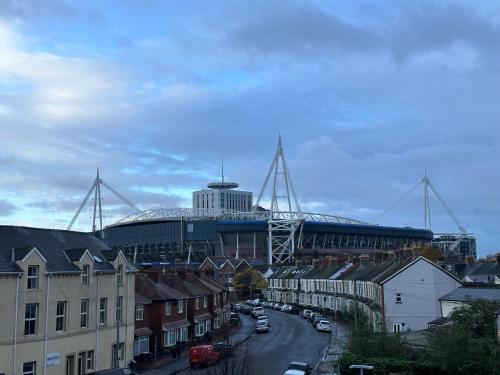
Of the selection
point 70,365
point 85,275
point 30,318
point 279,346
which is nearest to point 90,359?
point 70,365

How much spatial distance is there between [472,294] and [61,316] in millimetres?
35752

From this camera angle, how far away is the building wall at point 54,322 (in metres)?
33.3

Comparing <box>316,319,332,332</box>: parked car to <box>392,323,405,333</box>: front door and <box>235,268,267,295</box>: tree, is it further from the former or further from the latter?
<box>235,268,267,295</box>: tree

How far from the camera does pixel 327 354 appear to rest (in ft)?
172

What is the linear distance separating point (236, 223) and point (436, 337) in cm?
16458

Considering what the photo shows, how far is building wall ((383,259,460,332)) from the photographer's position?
206 feet

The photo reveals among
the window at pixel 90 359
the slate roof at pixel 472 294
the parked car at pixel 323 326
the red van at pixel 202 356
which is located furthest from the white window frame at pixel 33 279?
the parked car at pixel 323 326

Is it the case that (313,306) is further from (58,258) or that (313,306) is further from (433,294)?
(58,258)

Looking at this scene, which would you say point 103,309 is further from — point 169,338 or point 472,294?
point 472,294

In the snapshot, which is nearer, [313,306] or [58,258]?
[58,258]

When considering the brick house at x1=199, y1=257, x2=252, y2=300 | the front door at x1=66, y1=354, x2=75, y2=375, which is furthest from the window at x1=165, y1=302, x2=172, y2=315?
the brick house at x1=199, y1=257, x2=252, y2=300

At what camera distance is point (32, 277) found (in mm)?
35156

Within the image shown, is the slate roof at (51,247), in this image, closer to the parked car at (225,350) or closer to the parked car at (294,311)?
the parked car at (225,350)

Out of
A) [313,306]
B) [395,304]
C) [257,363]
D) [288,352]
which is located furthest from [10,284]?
[313,306]
